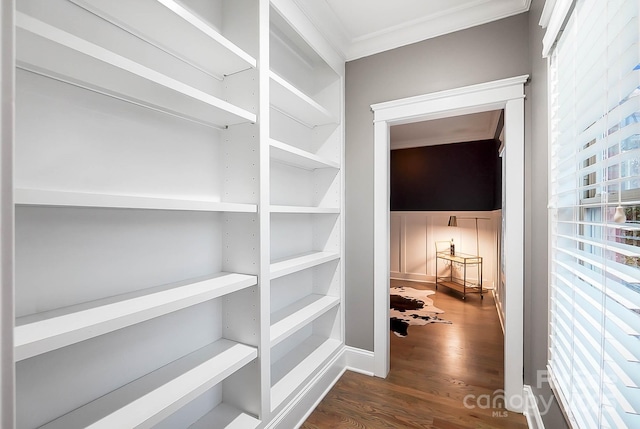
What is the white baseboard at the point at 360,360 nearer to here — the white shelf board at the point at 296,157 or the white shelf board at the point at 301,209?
the white shelf board at the point at 301,209

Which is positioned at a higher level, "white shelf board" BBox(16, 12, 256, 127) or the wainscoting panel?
"white shelf board" BBox(16, 12, 256, 127)

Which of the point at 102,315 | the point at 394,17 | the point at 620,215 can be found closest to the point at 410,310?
the point at 394,17

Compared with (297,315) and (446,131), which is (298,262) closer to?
(297,315)

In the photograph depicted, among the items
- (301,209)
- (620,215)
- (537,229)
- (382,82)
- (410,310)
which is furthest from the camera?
(410,310)

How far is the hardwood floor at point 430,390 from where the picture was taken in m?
1.85

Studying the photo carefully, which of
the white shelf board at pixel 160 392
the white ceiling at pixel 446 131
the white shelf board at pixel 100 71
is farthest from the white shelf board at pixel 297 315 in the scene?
the white ceiling at pixel 446 131

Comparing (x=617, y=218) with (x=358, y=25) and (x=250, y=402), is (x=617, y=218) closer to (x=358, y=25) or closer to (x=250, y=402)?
(x=250, y=402)

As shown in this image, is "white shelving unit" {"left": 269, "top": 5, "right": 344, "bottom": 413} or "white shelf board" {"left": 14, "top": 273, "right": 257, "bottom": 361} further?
"white shelving unit" {"left": 269, "top": 5, "right": 344, "bottom": 413}

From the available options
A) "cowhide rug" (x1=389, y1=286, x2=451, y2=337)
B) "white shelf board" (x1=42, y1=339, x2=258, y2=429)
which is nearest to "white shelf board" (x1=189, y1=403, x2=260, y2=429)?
"white shelf board" (x1=42, y1=339, x2=258, y2=429)

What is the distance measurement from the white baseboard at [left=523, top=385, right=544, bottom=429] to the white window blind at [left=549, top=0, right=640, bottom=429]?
56 centimetres

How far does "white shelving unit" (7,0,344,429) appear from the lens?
2.96 feet

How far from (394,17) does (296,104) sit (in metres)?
0.95

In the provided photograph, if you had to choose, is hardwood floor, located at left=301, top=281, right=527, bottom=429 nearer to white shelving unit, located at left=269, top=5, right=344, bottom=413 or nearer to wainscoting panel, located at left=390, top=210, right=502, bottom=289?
white shelving unit, located at left=269, top=5, right=344, bottom=413

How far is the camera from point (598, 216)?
106cm
